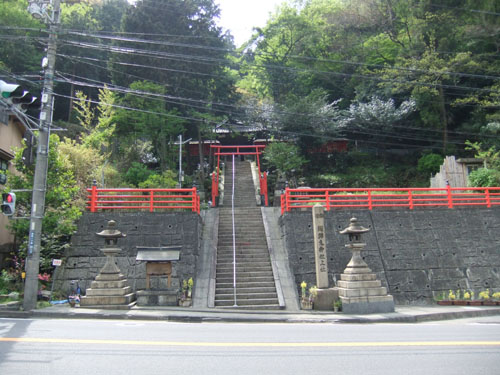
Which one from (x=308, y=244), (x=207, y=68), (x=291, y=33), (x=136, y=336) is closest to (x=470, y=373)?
(x=136, y=336)

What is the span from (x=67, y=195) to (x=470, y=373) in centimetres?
1266

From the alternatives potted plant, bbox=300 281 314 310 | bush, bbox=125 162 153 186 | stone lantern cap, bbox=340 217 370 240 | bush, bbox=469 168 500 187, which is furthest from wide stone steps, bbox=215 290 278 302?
bush, bbox=469 168 500 187

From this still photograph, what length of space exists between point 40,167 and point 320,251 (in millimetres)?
9455

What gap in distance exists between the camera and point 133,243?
47.7 ft

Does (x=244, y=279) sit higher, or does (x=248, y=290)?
(x=244, y=279)

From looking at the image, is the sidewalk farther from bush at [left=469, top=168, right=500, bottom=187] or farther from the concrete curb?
bush at [left=469, top=168, right=500, bottom=187]

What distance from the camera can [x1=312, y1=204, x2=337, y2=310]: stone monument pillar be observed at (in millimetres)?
12055

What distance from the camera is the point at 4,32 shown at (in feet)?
98.8

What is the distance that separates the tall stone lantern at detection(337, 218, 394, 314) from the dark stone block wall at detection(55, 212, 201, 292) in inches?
217

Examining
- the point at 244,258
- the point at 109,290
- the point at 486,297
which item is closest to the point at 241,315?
the point at 244,258

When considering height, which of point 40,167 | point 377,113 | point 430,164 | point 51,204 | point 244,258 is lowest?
point 244,258

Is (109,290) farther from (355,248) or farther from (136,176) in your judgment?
(136,176)

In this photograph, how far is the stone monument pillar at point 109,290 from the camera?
11.4 m

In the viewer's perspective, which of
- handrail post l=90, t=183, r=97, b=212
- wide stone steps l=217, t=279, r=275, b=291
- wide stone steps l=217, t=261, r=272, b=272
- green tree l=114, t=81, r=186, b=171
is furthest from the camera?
green tree l=114, t=81, r=186, b=171
